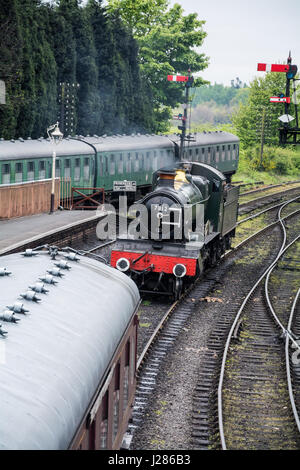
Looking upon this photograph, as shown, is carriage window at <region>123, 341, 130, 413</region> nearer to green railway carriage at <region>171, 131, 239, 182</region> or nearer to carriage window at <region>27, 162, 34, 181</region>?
carriage window at <region>27, 162, 34, 181</region>

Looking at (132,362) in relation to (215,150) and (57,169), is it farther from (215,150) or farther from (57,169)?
(215,150)

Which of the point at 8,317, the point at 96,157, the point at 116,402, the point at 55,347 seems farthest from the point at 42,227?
the point at 55,347

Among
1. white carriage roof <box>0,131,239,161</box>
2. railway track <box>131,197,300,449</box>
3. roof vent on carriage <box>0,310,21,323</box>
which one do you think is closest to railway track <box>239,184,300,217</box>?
white carriage roof <box>0,131,239,161</box>

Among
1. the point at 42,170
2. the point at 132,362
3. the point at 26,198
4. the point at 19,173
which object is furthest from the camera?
the point at 42,170

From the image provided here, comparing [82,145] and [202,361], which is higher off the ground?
[82,145]

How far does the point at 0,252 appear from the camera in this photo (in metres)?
15.8

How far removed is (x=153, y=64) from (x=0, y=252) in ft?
154

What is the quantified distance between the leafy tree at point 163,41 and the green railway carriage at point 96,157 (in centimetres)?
2424

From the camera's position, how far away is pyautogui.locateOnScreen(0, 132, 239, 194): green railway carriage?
77.4 feet

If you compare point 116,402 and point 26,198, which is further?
point 26,198

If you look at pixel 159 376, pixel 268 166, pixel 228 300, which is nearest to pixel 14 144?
pixel 228 300

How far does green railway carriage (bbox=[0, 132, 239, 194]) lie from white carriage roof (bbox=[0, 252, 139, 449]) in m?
16.3

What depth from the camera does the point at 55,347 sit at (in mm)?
4879

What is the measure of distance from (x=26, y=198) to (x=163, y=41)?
139 feet
